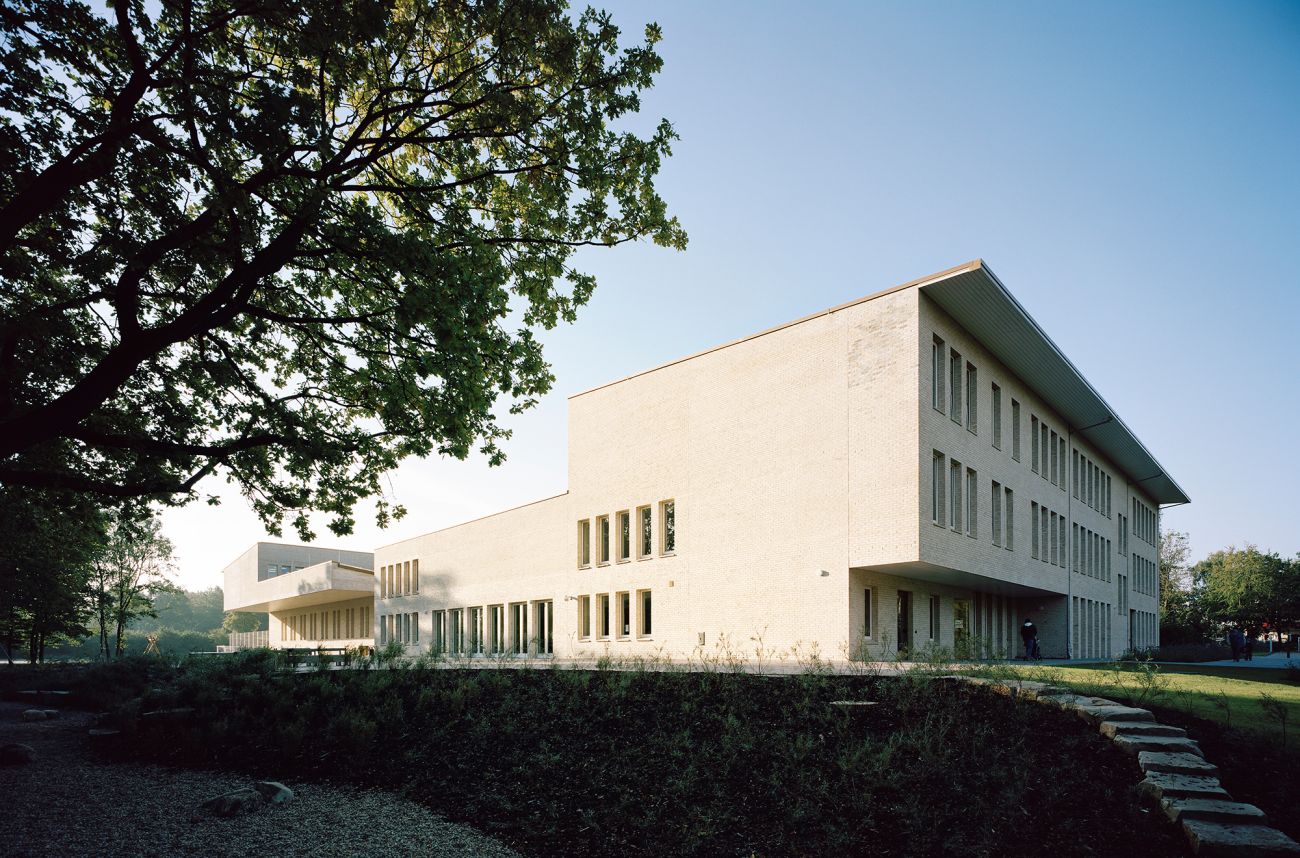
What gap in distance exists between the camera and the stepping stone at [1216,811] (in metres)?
6.50

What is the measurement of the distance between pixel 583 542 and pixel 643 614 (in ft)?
15.4

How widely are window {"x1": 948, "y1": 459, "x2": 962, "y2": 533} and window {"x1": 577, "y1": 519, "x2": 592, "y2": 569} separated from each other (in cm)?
1467

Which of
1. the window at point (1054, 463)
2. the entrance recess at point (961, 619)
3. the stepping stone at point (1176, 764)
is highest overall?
the window at point (1054, 463)

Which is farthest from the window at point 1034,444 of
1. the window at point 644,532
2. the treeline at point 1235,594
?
the treeline at point 1235,594

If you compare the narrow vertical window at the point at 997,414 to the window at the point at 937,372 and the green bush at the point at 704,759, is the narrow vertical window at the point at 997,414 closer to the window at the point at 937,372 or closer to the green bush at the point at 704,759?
the window at the point at 937,372

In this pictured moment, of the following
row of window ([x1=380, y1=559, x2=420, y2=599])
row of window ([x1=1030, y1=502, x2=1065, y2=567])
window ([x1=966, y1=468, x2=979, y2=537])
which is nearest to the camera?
window ([x1=966, y1=468, x2=979, y2=537])

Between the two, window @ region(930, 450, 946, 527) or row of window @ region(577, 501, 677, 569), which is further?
row of window @ region(577, 501, 677, 569)

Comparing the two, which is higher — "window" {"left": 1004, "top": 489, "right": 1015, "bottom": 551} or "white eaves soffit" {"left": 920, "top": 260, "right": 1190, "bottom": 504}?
"white eaves soffit" {"left": 920, "top": 260, "right": 1190, "bottom": 504}

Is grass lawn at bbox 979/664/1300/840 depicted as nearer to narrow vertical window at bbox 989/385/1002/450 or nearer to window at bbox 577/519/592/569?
narrow vertical window at bbox 989/385/1002/450

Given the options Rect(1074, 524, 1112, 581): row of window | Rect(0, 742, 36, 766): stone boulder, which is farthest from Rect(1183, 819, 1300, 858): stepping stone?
Rect(1074, 524, 1112, 581): row of window

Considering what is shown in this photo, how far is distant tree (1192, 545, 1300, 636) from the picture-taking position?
7244cm

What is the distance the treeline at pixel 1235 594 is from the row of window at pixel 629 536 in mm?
52234

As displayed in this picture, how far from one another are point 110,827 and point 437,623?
118ft

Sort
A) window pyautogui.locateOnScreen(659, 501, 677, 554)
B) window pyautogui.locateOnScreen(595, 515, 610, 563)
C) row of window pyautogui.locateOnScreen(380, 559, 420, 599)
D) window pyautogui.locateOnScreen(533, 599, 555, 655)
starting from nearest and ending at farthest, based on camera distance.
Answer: window pyautogui.locateOnScreen(659, 501, 677, 554) < window pyautogui.locateOnScreen(595, 515, 610, 563) < window pyautogui.locateOnScreen(533, 599, 555, 655) < row of window pyautogui.locateOnScreen(380, 559, 420, 599)
